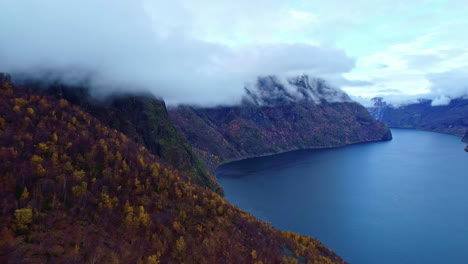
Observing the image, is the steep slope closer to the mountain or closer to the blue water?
the mountain

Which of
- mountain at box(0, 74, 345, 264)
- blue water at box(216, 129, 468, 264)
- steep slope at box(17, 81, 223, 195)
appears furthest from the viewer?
steep slope at box(17, 81, 223, 195)

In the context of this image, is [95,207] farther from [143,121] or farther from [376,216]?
[376,216]

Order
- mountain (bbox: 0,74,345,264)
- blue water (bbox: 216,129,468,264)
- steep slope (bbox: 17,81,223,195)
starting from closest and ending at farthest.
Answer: mountain (bbox: 0,74,345,264), blue water (bbox: 216,129,468,264), steep slope (bbox: 17,81,223,195)

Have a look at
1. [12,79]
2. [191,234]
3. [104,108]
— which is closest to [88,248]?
[191,234]

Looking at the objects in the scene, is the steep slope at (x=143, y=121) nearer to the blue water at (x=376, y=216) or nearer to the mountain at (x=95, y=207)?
the mountain at (x=95, y=207)

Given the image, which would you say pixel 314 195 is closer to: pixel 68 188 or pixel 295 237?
pixel 295 237

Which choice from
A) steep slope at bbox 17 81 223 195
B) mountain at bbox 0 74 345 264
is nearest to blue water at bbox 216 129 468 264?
mountain at bbox 0 74 345 264

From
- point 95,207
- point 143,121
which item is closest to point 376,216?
point 143,121
